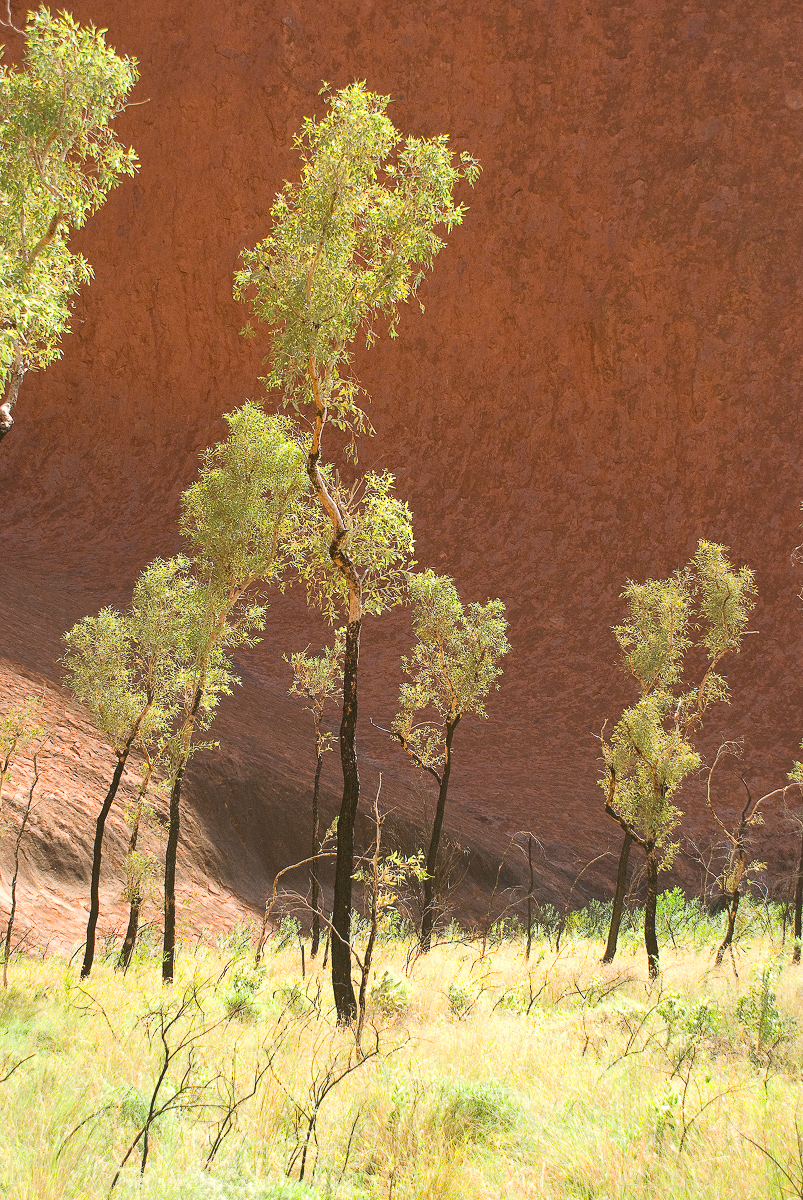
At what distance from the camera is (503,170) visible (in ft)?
136

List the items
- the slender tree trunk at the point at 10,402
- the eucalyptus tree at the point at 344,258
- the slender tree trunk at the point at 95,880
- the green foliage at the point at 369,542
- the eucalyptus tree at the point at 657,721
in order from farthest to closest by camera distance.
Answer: the eucalyptus tree at the point at 657,721 → the slender tree trunk at the point at 95,880 → the green foliage at the point at 369,542 → the eucalyptus tree at the point at 344,258 → the slender tree trunk at the point at 10,402

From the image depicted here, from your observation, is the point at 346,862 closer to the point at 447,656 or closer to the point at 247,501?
the point at 247,501

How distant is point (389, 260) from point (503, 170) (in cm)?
3721

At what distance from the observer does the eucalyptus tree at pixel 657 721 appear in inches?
506

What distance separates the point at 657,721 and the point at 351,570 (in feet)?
22.0

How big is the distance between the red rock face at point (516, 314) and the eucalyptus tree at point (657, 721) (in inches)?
748

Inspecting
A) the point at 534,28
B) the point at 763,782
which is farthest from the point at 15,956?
the point at 534,28

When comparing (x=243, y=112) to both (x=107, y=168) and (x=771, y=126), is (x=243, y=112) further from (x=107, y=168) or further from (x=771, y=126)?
(x=107, y=168)

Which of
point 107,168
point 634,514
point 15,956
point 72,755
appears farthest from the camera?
point 634,514

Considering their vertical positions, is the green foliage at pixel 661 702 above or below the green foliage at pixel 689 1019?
above

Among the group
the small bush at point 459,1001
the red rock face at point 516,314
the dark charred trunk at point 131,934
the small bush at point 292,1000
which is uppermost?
the red rock face at point 516,314

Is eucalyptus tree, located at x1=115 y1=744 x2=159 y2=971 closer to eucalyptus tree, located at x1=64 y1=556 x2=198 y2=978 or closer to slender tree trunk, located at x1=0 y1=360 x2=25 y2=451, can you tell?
eucalyptus tree, located at x1=64 y1=556 x2=198 y2=978

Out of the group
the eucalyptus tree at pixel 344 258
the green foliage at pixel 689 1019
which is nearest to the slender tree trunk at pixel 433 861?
the eucalyptus tree at pixel 344 258

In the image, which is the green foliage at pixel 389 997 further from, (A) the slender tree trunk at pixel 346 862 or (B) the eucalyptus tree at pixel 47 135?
(B) the eucalyptus tree at pixel 47 135
